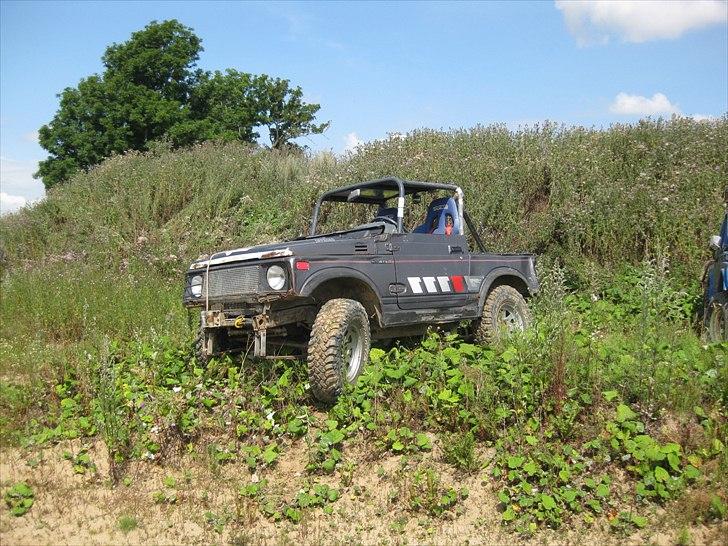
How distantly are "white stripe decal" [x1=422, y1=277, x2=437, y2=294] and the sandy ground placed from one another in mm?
2046

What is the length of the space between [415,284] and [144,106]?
24.8m

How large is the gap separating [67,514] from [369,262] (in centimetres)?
313

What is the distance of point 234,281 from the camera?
5699 mm

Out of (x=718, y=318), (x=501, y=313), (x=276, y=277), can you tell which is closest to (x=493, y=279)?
(x=501, y=313)

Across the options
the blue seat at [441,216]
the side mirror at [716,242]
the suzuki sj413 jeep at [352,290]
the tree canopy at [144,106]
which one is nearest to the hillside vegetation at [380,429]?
the suzuki sj413 jeep at [352,290]

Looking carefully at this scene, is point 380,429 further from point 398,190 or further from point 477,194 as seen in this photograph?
point 477,194

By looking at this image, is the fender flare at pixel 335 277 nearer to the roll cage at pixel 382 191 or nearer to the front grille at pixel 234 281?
the front grille at pixel 234 281

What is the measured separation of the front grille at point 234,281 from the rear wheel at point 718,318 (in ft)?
15.3

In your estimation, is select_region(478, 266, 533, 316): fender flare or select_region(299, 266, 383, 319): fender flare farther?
select_region(478, 266, 533, 316): fender flare

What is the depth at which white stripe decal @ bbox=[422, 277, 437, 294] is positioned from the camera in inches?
259

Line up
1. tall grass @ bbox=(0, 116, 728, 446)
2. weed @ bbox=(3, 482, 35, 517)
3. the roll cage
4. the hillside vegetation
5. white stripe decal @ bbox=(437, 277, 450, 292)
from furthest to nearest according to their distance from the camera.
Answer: tall grass @ bbox=(0, 116, 728, 446)
the roll cage
white stripe decal @ bbox=(437, 277, 450, 292)
weed @ bbox=(3, 482, 35, 517)
the hillside vegetation

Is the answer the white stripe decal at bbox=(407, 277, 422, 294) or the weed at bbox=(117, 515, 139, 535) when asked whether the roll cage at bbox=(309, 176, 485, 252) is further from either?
the weed at bbox=(117, 515, 139, 535)

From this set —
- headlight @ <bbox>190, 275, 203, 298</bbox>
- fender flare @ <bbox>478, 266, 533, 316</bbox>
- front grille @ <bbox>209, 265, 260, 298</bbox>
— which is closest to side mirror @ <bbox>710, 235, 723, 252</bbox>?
fender flare @ <bbox>478, 266, 533, 316</bbox>

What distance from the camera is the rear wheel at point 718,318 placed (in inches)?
261
